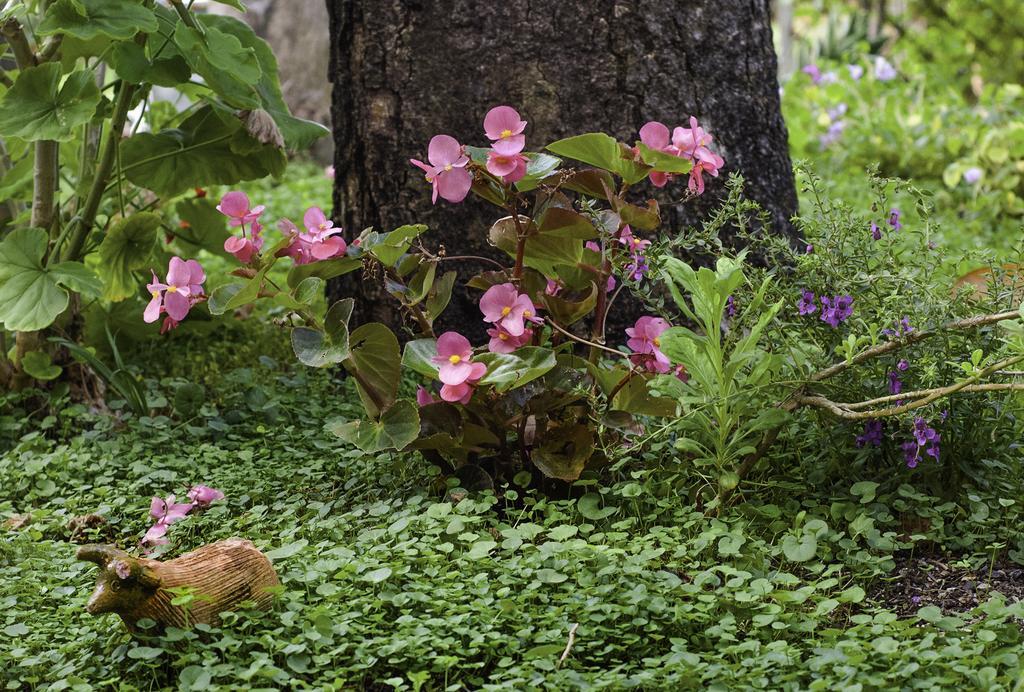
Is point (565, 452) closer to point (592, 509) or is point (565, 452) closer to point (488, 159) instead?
point (592, 509)

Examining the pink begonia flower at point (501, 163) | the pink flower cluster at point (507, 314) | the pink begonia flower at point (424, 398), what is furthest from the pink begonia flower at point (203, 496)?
the pink begonia flower at point (501, 163)

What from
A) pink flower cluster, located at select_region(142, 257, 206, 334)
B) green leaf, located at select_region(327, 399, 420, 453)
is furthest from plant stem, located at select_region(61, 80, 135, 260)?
green leaf, located at select_region(327, 399, 420, 453)

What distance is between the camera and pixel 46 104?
2895 mm

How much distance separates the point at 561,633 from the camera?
6.27ft

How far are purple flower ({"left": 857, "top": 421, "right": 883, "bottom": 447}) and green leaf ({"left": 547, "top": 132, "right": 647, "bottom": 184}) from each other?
2.39 ft

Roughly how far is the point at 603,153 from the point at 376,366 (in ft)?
2.25

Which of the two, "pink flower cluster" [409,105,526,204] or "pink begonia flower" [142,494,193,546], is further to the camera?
"pink begonia flower" [142,494,193,546]

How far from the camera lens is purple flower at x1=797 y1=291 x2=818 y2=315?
250 cm

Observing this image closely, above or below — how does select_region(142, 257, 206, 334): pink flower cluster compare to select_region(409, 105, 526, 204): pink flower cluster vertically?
below

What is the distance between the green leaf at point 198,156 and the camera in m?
3.28

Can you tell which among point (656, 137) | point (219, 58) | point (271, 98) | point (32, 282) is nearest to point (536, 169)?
point (656, 137)

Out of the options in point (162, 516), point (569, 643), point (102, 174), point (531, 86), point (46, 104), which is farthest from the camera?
point (531, 86)

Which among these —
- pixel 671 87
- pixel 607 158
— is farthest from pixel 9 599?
pixel 671 87

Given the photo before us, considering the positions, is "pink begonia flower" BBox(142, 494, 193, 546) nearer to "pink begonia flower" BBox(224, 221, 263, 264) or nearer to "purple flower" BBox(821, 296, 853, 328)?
"pink begonia flower" BBox(224, 221, 263, 264)
